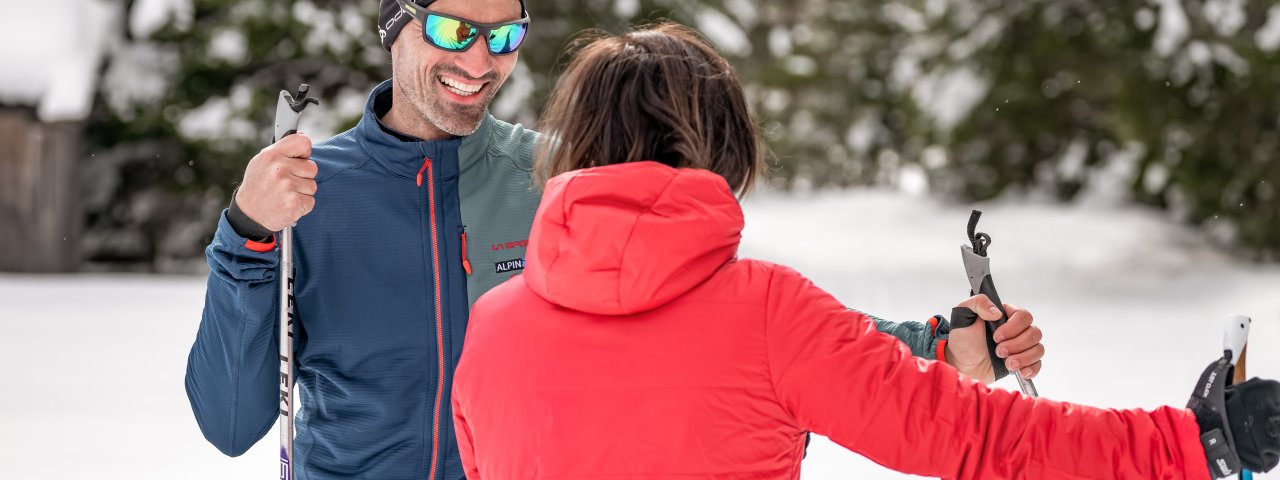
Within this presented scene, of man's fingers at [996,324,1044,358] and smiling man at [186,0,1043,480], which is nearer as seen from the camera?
man's fingers at [996,324,1044,358]

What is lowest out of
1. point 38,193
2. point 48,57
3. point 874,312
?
point 874,312

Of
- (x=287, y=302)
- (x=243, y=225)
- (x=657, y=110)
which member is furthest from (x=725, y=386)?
(x=287, y=302)

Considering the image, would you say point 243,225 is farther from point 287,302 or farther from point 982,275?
point 982,275

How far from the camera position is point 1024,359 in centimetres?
199

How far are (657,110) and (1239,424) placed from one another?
2.55 feet

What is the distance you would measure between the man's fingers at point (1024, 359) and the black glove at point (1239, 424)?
0.51 meters

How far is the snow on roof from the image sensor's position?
11.2 m

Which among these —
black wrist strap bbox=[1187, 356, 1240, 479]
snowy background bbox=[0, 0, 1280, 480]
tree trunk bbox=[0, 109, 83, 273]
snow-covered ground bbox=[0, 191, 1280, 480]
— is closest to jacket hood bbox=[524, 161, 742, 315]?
black wrist strap bbox=[1187, 356, 1240, 479]

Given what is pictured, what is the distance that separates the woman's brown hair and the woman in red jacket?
32 mm

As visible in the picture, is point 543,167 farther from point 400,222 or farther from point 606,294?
point 400,222

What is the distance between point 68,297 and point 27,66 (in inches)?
113

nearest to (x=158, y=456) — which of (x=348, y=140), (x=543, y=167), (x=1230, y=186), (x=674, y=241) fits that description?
(x=348, y=140)

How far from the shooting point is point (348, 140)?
8.09ft

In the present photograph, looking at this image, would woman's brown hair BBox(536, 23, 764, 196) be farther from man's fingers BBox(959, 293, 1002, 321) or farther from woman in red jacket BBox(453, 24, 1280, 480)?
man's fingers BBox(959, 293, 1002, 321)
